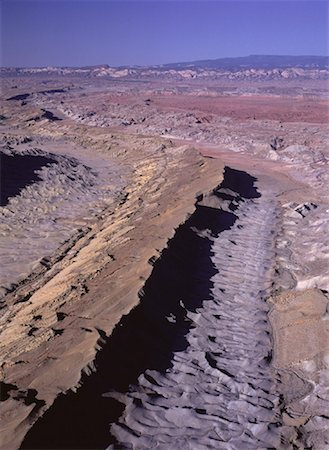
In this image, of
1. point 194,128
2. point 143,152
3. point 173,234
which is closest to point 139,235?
point 173,234

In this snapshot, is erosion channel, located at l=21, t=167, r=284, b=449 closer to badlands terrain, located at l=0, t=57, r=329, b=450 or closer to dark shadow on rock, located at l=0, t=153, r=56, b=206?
badlands terrain, located at l=0, t=57, r=329, b=450

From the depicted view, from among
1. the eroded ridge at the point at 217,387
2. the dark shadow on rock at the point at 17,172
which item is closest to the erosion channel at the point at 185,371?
the eroded ridge at the point at 217,387

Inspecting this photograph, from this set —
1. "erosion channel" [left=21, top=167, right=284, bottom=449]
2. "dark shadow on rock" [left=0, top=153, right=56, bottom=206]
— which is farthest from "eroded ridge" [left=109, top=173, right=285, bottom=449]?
"dark shadow on rock" [left=0, top=153, right=56, bottom=206]

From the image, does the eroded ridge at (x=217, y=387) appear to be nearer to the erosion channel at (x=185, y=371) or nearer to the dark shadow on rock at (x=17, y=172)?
the erosion channel at (x=185, y=371)

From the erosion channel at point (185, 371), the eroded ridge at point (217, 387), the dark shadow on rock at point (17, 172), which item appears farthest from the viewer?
the dark shadow on rock at point (17, 172)

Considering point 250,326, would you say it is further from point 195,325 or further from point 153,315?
point 153,315

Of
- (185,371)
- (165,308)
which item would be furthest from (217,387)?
(165,308)
